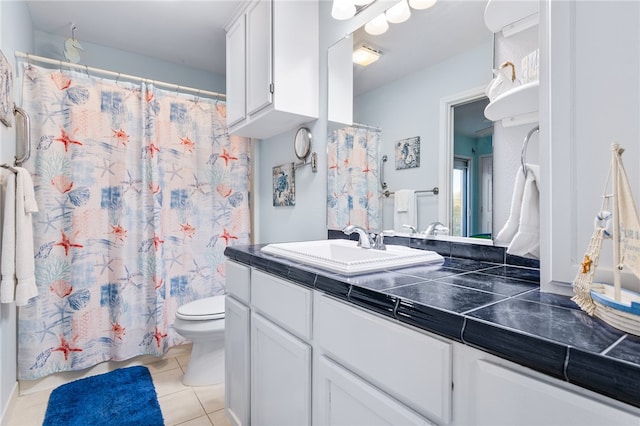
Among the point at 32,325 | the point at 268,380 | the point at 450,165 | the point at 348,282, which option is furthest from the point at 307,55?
the point at 32,325

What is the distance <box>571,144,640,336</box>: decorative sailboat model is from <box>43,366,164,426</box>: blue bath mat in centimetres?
192

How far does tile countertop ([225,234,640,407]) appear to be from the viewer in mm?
449

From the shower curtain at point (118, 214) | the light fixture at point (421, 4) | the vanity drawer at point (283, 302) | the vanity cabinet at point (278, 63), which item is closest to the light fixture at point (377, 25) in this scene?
the light fixture at point (421, 4)

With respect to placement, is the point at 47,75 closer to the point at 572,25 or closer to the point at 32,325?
the point at 32,325

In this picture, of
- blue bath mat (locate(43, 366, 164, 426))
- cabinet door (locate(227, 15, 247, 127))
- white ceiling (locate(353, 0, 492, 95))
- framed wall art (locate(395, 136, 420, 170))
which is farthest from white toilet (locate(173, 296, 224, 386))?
white ceiling (locate(353, 0, 492, 95))

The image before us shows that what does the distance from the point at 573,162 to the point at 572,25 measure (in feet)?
1.04

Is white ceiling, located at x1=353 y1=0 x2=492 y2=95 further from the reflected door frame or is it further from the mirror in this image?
the mirror

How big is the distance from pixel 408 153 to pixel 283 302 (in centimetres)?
85

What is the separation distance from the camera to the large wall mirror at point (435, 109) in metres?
1.21

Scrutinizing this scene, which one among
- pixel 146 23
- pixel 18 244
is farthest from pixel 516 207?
pixel 146 23

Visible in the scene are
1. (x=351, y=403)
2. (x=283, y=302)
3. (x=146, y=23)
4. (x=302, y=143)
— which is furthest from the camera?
(x=146, y=23)

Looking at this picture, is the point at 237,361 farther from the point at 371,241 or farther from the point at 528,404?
the point at 528,404

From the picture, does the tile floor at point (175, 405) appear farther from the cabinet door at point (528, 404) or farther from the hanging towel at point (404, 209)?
the cabinet door at point (528, 404)

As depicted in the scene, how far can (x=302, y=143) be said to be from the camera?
6.64ft
